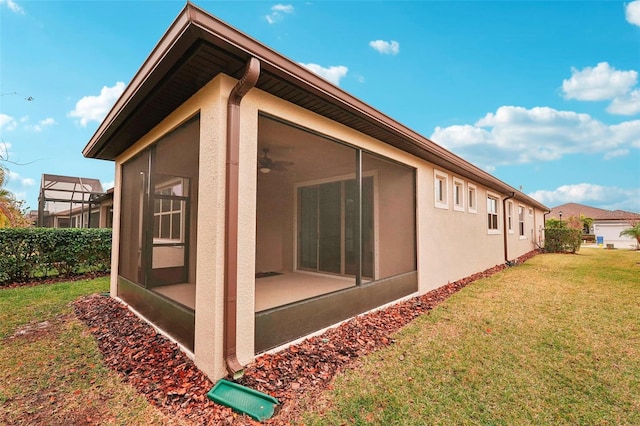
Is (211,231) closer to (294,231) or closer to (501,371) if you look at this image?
(501,371)

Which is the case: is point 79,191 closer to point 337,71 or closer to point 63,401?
point 63,401

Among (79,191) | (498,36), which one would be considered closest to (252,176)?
(498,36)

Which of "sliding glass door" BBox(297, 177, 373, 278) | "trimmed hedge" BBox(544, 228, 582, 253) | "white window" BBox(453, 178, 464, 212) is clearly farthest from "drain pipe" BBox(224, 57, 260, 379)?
"trimmed hedge" BBox(544, 228, 582, 253)

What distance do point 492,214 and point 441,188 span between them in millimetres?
4988

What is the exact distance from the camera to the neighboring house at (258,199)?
109 inches

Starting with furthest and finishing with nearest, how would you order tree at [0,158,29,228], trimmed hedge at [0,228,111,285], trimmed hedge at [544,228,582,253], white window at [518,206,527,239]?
trimmed hedge at [544,228,582,253], white window at [518,206,527,239], tree at [0,158,29,228], trimmed hedge at [0,228,111,285]

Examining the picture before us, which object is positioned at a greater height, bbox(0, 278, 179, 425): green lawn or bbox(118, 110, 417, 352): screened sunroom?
bbox(118, 110, 417, 352): screened sunroom

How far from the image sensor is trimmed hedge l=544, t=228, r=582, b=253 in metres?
17.0

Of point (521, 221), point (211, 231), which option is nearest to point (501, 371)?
point (211, 231)

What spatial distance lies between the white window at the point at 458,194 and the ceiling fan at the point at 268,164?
4.79 metres

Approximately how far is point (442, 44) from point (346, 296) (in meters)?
10.5

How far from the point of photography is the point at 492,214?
11.2 m

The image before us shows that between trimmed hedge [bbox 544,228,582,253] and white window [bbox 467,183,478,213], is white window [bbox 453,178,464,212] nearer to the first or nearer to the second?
white window [bbox 467,183,478,213]

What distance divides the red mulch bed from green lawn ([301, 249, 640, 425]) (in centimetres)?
22
